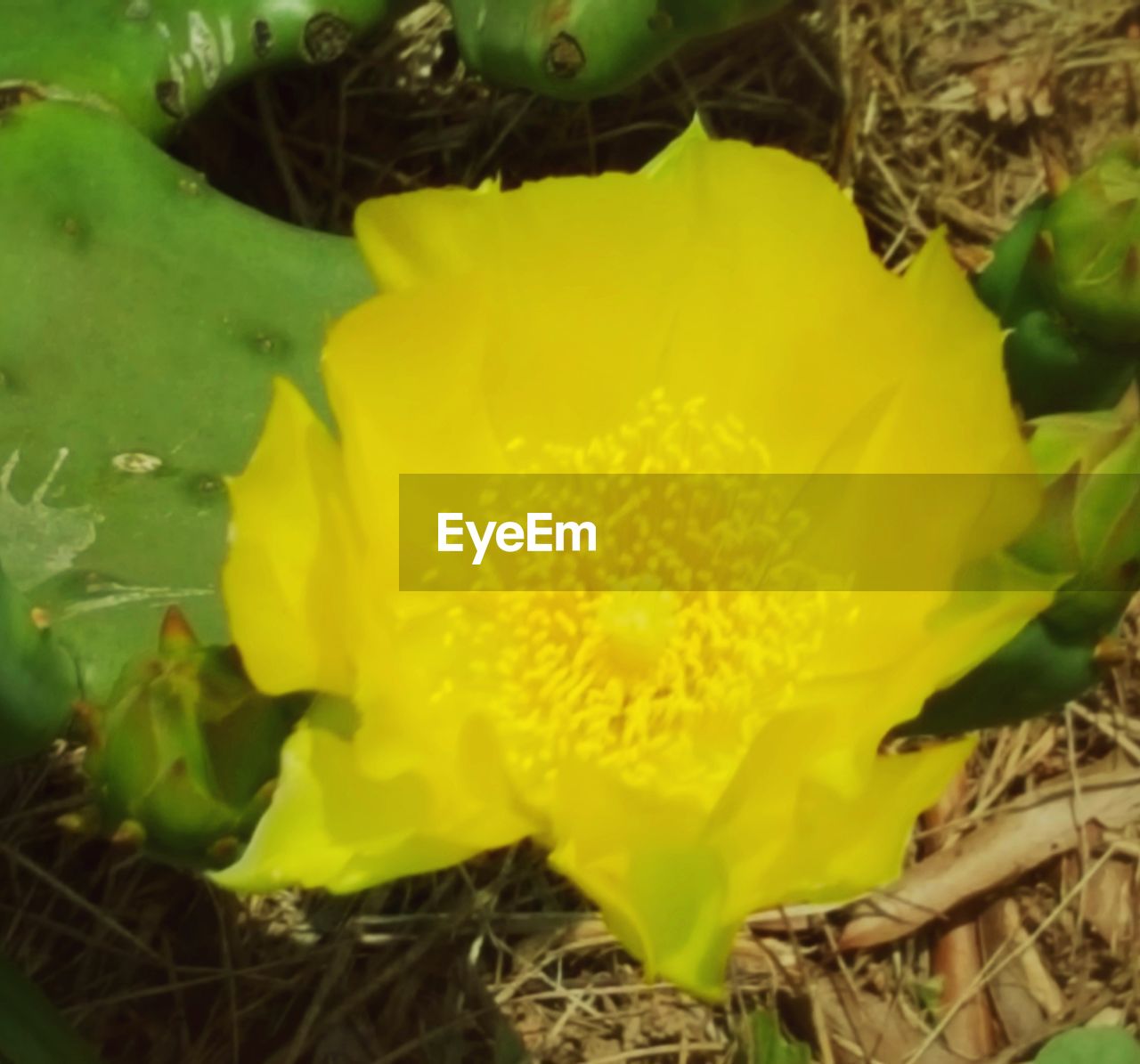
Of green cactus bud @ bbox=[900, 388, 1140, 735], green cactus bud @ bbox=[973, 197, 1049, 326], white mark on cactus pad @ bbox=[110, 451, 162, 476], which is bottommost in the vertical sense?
white mark on cactus pad @ bbox=[110, 451, 162, 476]

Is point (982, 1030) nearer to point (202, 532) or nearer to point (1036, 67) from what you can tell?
point (202, 532)

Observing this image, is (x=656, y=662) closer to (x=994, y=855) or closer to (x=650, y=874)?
(x=650, y=874)

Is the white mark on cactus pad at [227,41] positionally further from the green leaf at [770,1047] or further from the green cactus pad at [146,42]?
the green leaf at [770,1047]

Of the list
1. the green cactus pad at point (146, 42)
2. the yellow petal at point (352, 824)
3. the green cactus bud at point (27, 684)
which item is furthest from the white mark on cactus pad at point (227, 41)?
the yellow petal at point (352, 824)

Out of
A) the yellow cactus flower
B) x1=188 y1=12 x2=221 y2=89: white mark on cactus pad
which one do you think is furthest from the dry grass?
the yellow cactus flower

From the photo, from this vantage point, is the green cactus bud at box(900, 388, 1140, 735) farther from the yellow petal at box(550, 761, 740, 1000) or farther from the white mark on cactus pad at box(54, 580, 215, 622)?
the white mark on cactus pad at box(54, 580, 215, 622)

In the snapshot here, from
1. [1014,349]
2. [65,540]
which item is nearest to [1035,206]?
[1014,349]
